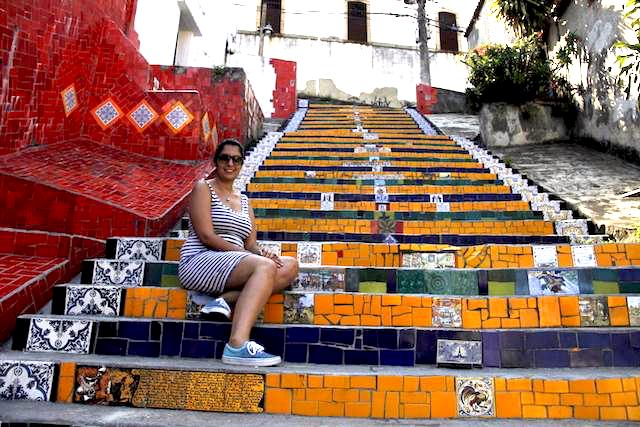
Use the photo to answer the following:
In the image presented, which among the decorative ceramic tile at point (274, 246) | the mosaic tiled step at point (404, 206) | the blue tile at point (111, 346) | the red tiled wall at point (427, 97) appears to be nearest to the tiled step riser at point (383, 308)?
the blue tile at point (111, 346)

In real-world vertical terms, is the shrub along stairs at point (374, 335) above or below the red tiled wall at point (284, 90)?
below

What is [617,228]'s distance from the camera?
11.1 ft

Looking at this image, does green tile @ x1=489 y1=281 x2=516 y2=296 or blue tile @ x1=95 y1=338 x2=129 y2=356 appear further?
green tile @ x1=489 y1=281 x2=516 y2=296

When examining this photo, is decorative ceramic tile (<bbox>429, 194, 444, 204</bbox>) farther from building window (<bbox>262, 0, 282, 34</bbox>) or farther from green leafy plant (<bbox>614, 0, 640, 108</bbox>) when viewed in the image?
building window (<bbox>262, 0, 282, 34</bbox>)

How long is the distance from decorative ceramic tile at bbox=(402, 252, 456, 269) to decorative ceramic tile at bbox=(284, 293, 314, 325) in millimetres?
847

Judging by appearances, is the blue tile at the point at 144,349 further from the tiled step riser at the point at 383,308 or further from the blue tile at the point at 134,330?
the tiled step riser at the point at 383,308

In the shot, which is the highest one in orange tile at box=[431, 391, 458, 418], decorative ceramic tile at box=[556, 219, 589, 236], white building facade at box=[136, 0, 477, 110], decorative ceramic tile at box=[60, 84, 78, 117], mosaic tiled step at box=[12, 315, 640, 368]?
white building facade at box=[136, 0, 477, 110]

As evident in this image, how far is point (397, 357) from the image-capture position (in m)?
2.15

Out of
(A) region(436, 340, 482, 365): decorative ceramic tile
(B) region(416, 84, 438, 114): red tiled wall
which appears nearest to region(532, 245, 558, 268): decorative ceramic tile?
(A) region(436, 340, 482, 365): decorative ceramic tile

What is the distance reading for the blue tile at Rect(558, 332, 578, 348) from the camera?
6.98 ft

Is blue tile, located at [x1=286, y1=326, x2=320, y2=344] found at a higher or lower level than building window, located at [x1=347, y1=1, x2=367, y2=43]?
lower

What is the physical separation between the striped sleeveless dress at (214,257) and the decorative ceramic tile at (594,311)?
5.70 ft

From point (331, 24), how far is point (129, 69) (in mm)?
15721

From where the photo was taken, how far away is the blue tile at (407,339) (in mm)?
2160
